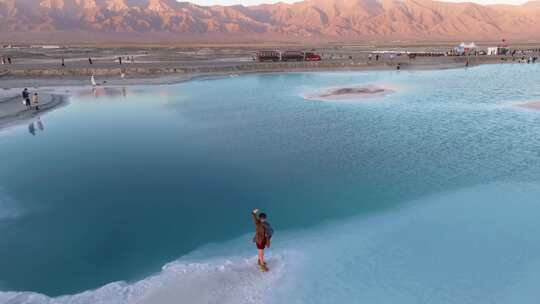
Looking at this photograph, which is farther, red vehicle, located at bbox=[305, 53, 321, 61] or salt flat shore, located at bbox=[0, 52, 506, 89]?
red vehicle, located at bbox=[305, 53, 321, 61]

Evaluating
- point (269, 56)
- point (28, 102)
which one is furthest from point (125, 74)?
point (269, 56)

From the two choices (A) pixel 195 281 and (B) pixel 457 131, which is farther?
(B) pixel 457 131

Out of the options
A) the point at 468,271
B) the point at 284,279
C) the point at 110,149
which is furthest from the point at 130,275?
the point at 110,149

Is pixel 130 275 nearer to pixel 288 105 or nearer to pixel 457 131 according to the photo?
pixel 457 131

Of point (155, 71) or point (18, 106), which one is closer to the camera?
point (18, 106)

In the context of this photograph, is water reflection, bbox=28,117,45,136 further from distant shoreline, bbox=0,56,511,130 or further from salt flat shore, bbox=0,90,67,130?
distant shoreline, bbox=0,56,511,130

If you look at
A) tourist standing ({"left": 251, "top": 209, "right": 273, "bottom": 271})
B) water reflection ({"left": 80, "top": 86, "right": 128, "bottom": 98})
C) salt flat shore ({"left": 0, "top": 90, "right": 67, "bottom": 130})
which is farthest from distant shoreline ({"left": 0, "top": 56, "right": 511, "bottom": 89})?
tourist standing ({"left": 251, "top": 209, "right": 273, "bottom": 271})

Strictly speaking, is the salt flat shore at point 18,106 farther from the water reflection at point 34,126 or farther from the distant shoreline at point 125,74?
the water reflection at point 34,126

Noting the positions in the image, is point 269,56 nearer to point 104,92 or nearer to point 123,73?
point 123,73
